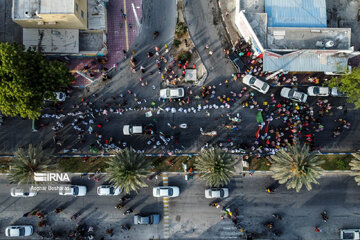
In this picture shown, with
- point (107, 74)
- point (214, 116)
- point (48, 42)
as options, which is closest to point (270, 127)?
point (214, 116)

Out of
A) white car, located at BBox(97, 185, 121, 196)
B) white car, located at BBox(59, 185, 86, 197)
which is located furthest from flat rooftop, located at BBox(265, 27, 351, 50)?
white car, located at BBox(59, 185, 86, 197)

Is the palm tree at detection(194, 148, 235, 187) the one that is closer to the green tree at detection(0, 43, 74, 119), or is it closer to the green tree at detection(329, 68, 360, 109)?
the green tree at detection(329, 68, 360, 109)

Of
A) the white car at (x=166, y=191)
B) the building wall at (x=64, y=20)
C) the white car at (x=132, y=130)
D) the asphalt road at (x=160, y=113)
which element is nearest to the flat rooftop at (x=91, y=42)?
the building wall at (x=64, y=20)

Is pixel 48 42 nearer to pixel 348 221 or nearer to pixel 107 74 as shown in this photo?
pixel 107 74

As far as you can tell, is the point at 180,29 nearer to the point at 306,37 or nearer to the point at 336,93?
the point at 306,37

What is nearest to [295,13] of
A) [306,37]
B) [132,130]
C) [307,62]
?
[306,37]

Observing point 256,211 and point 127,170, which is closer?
point 127,170
